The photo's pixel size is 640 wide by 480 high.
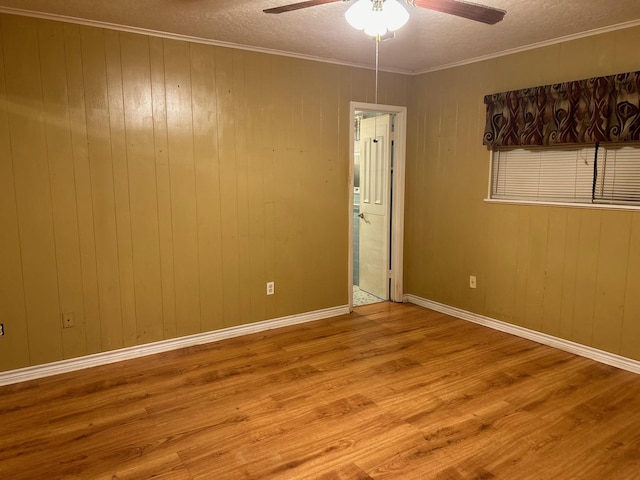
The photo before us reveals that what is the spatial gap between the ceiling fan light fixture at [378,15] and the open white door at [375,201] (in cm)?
272

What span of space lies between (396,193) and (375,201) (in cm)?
31

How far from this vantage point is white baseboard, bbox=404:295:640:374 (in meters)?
3.35

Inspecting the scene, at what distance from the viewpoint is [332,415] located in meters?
2.74

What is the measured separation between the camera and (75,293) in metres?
3.31

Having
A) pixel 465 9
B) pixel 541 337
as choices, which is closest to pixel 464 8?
pixel 465 9

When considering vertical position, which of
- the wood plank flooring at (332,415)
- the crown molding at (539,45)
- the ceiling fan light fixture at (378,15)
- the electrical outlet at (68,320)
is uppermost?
the crown molding at (539,45)

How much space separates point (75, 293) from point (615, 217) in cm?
391

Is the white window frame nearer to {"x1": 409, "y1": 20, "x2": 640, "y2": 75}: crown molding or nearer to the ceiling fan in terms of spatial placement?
{"x1": 409, "y1": 20, "x2": 640, "y2": 75}: crown molding

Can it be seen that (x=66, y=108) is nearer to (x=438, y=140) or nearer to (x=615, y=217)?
(x=438, y=140)

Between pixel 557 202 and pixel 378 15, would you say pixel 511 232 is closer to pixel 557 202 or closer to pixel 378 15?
pixel 557 202

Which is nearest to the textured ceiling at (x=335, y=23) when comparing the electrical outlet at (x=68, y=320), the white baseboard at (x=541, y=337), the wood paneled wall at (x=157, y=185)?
the wood paneled wall at (x=157, y=185)

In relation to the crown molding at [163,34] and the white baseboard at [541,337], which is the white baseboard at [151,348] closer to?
the white baseboard at [541,337]

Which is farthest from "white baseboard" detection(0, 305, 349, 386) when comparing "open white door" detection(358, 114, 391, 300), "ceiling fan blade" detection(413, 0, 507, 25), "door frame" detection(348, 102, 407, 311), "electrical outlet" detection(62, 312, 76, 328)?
"ceiling fan blade" detection(413, 0, 507, 25)

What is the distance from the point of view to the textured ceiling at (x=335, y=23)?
2832mm
